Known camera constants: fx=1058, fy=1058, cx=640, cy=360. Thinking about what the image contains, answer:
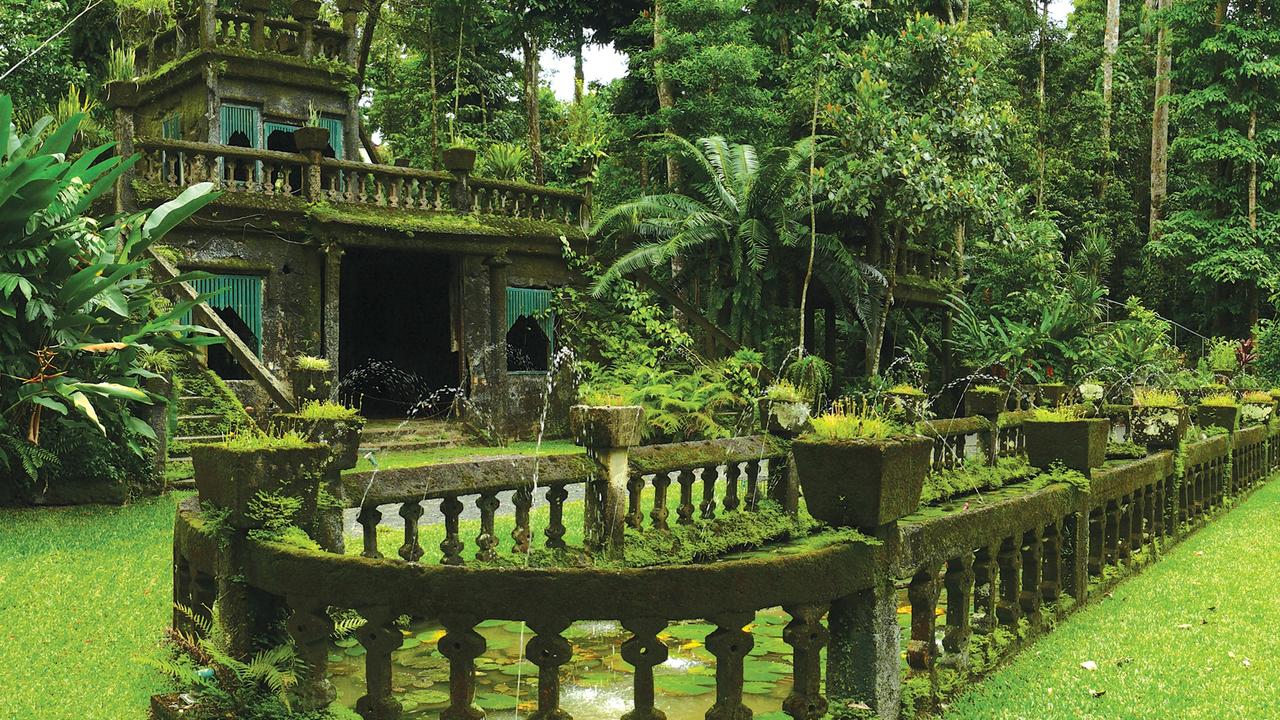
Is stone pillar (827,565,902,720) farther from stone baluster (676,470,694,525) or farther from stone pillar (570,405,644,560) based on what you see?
stone baluster (676,470,694,525)

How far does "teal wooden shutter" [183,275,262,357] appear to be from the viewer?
571 inches

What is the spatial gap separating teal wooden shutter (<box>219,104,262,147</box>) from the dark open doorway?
11.5 feet

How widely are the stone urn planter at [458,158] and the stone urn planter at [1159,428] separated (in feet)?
34.8

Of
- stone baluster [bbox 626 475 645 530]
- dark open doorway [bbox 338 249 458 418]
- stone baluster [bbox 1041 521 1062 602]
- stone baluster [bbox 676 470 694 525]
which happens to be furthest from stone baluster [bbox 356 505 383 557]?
dark open doorway [bbox 338 249 458 418]

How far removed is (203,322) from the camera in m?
12.9

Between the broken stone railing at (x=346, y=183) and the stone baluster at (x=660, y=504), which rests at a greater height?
the broken stone railing at (x=346, y=183)

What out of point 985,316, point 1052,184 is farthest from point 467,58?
point 1052,184

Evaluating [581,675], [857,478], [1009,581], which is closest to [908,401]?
[1009,581]

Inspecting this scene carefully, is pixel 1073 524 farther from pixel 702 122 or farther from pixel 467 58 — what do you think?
pixel 467 58

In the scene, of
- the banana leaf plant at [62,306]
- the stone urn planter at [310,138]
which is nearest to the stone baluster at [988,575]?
the banana leaf plant at [62,306]

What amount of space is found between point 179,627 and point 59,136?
21.1ft

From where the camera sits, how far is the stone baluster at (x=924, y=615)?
15.1 feet

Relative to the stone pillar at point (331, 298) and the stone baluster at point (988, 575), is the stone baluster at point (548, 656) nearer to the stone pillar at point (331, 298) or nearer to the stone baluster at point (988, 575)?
the stone baluster at point (988, 575)

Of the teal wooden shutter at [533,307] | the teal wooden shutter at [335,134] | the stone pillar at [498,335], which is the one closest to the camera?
the stone pillar at [498,335]
